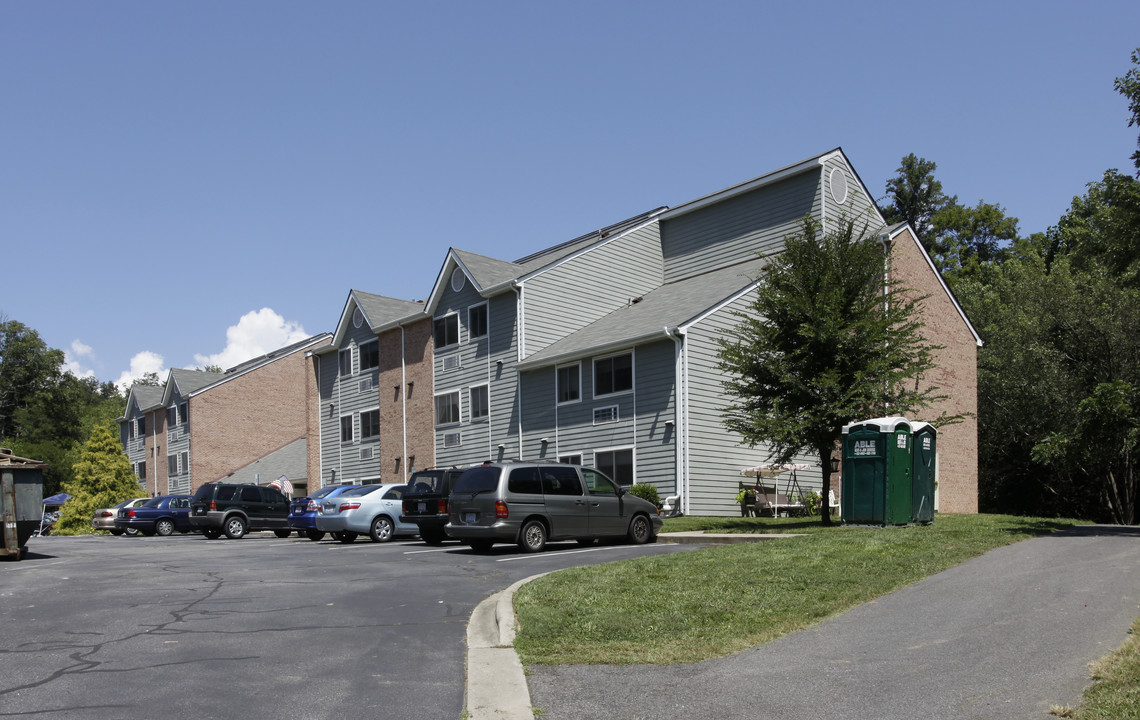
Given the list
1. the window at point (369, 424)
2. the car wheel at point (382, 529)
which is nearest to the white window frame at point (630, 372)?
the car wheel at point (382, 529)

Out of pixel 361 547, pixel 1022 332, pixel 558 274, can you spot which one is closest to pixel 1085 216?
pixel 1022 332

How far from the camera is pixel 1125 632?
7.91 m

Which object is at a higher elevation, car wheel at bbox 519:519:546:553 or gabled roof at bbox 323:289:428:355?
gabled roof at bbox 323:289:428:355

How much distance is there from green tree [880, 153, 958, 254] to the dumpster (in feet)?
182

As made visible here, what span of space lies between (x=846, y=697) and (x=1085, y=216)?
54.1 meters

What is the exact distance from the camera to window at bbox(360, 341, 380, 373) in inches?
1699

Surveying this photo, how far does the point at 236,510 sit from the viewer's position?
32.1m

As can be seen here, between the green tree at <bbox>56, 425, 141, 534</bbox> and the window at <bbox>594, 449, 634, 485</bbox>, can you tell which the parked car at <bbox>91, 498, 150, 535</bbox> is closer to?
the green tree at <bbox>56, 425, 141, 534</bbox>

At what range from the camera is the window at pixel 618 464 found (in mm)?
30203

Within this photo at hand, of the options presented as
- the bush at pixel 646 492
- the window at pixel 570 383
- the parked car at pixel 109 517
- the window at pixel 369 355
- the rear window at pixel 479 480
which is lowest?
the parked car at pixel 109 517

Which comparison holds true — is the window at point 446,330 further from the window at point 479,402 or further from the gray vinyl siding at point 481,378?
the window at point 479,402

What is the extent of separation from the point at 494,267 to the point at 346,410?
1153 centimetres

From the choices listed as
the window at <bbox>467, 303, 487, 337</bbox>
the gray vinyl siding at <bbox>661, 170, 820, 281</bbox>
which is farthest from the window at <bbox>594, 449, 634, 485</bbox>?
the gray vinyl siding at <bbox>661, 170, 820, 281</bbox>

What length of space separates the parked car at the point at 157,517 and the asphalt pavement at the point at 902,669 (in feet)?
113
